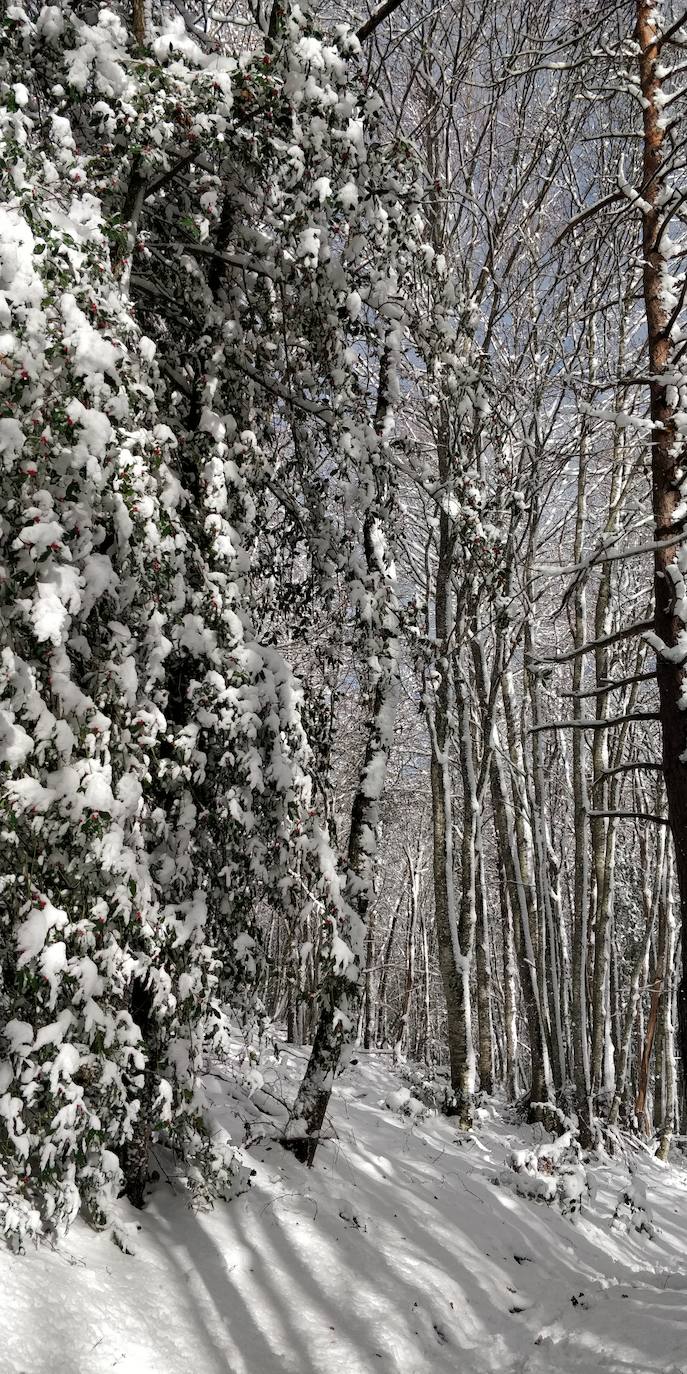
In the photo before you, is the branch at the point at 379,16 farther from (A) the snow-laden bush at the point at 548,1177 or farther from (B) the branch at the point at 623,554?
(A) the snow-laden bush at the point at 548,1177

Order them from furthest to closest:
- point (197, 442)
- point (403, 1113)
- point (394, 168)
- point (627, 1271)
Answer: point (403, 1113), point (627, 1271), point (394, 168), point (197, 442)

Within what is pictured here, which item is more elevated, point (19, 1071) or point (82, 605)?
point (82, 605)

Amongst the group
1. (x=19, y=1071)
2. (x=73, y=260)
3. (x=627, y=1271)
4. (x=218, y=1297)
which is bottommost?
(x=627, y=1271)

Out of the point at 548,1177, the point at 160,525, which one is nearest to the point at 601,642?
the point at 160,525

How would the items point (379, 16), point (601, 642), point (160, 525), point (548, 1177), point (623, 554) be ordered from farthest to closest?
point (548, 1177) < point (601, 642) < point (379, 16) < point (623, 554) < point (160, 525)

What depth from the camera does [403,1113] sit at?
8.14 meters

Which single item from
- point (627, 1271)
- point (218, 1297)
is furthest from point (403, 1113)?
point (218, 1297)

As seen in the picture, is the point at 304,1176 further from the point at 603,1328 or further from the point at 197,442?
the point at 197,442

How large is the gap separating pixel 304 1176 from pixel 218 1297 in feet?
4.38

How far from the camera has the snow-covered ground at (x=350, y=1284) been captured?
3590 mm

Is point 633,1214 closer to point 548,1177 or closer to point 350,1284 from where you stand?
point 548,1177

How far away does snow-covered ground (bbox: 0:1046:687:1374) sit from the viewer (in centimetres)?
359

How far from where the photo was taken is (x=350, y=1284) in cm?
476

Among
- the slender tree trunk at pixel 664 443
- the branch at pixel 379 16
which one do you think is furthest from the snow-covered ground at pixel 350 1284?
the branch at pixel 379 16
